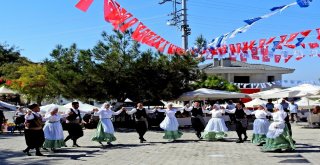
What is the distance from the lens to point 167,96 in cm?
2639

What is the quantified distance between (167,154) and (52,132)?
3.99 metres

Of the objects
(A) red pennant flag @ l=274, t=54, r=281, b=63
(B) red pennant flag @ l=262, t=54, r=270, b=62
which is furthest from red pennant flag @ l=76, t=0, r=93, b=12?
(A) red pennant flag @ l=274, t=54, r=281, b=63

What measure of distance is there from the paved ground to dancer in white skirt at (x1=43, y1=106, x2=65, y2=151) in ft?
0.92

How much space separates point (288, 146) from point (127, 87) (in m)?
13.3

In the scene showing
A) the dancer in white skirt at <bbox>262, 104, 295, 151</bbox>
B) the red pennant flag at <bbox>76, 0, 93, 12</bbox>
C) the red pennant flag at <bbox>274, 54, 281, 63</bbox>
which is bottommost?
the dancer in white skirt at <bbox>262, 104, 295, 151</bbox>

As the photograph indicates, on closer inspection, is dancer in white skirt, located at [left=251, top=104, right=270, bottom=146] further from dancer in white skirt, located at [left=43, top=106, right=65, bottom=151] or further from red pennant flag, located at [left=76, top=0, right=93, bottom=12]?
red pennant flag, located at [left=76, top=0, right=93, bottom=12]

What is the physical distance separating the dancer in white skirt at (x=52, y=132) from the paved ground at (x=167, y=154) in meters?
0.28

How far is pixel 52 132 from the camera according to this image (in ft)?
51.4

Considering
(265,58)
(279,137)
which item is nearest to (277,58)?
(265,58)

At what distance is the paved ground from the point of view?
1281 cm

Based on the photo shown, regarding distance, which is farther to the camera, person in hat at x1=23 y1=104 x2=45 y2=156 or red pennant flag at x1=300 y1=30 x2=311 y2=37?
red pennant flag at x1=300 y1=30 x2=311 y2=37

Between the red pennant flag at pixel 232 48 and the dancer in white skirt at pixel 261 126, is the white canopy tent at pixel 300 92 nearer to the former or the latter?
the red pennant flag at pixel 232 48

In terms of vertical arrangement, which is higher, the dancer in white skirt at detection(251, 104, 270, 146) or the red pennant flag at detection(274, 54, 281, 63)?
the red pennant flag at detection(274, 54, 281, 63)

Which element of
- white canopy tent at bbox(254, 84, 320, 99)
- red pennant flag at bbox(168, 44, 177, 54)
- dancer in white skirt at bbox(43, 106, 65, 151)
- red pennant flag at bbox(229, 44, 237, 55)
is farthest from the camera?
white canopy tent at bbox(254, 84, 320, 99)
